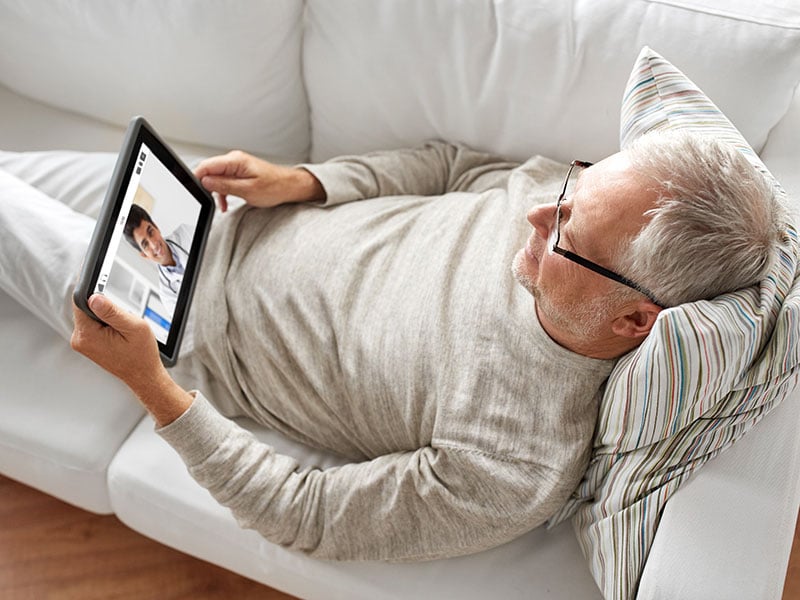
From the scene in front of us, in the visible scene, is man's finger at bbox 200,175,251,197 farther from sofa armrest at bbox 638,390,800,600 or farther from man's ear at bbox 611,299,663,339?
sofa armrest at bbox 638,390,800,600

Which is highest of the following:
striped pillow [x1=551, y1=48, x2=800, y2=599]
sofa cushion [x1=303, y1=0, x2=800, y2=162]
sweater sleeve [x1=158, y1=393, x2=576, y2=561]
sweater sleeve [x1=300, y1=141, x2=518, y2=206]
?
sofa cushion [x1=303, y1=0, x2=800, y2=162]

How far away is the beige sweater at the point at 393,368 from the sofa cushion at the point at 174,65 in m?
0.23

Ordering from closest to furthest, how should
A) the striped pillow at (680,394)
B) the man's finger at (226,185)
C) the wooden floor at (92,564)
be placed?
the striped pillow at (680,394), the man's finger at (226,185), the wooden floor at (92,564)

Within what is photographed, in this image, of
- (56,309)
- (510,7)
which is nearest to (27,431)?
(56,309)

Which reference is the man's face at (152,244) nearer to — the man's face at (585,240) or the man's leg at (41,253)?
the man's leg at (41,253)

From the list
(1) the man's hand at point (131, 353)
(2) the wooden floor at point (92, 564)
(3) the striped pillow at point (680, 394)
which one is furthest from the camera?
(2) the wooden floor at point (92, 564)

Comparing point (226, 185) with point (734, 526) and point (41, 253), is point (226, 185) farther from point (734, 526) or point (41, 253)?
point (734, 526)

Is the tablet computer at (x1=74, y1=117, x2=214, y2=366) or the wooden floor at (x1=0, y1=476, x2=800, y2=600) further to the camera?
the wooden floor at (x1=0, y1=476, x2=800, y2=600)

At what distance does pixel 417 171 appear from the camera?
1.42 metres

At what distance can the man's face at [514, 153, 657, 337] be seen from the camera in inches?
36.8

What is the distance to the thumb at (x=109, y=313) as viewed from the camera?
98 cm

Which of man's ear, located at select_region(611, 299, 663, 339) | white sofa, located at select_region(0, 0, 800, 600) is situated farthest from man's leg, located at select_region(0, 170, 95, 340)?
man's ear, located at select_region(611, 299, 663, 339)

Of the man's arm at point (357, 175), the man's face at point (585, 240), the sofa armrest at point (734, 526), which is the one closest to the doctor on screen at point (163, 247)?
the man's arm at point (357, 175)

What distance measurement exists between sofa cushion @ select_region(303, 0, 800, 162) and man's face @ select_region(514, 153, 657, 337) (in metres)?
0.34
